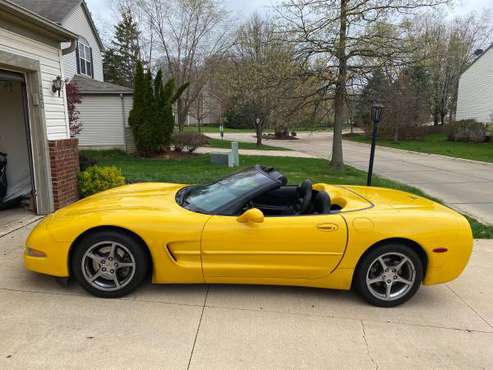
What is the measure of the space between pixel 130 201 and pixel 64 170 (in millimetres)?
3277

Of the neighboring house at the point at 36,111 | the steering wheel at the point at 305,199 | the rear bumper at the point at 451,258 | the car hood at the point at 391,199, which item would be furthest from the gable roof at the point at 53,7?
the rear bumper at the point at 451,258

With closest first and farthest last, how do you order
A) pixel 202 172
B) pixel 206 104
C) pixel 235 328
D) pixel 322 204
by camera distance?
pixel 235 328, pixel 322 204, pixel 202 172, pixel 206 104

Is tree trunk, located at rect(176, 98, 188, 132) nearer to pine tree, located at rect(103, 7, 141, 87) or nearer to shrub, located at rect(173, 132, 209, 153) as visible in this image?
shrub, located at rect(173, 132, 209, 153)

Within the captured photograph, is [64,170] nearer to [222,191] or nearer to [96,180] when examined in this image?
[96,180]

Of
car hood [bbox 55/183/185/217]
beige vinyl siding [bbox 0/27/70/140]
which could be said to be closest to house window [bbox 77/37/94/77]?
beige vinyl siding [bbox 0/27/70/140]

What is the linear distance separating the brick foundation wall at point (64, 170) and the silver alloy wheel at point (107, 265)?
327cm

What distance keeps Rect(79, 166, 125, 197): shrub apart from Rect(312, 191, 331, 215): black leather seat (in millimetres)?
4568

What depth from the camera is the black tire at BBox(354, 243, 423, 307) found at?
125 inches

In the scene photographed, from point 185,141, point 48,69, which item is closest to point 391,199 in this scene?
point 48,69

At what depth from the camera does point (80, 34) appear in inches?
754

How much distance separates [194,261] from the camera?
124 inches

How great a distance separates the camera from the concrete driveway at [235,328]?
8.14 ft

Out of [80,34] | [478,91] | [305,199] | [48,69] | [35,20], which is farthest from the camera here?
[478,91]

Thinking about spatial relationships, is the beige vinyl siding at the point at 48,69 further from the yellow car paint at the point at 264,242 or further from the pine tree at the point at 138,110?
the pine tree at the point at 138,110
